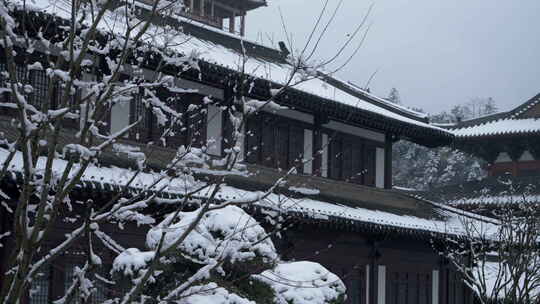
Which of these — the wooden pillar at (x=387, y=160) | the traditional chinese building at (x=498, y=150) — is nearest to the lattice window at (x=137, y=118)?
the wooden pillar at (x=387, y=160)

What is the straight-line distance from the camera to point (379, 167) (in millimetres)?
19453

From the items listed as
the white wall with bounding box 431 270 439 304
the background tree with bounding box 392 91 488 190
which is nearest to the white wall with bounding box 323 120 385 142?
the white wall with bounding box 431 270 439 304

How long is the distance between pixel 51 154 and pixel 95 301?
7.85m

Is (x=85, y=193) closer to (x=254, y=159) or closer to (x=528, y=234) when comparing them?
(x=254, y=159)

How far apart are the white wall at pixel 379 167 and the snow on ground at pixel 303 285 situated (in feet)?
33.7

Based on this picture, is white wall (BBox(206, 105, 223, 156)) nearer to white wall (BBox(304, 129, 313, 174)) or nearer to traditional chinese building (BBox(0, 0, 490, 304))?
traditional chinese building (BBox(0, 0, 490, 304))

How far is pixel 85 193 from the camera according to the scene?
10.9 metres

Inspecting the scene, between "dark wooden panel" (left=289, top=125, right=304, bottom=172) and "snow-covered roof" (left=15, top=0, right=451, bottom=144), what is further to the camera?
"dark wooden panel" (left=289, top=125, right=304, bottom=172)

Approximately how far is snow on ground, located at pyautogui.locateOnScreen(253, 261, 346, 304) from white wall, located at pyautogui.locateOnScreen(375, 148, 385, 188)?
10279mm

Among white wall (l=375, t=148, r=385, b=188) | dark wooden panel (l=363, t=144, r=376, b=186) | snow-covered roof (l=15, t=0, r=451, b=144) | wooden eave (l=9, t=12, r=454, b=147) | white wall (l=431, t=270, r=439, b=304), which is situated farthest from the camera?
white wall (l=431, t=270, r=439, b=304)

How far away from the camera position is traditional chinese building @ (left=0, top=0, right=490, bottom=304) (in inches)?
523

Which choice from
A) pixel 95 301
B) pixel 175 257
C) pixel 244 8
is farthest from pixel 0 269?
pixel 244 8

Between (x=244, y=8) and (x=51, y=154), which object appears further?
(x=244, y=8)

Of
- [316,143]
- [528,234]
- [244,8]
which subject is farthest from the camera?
[244,8]
